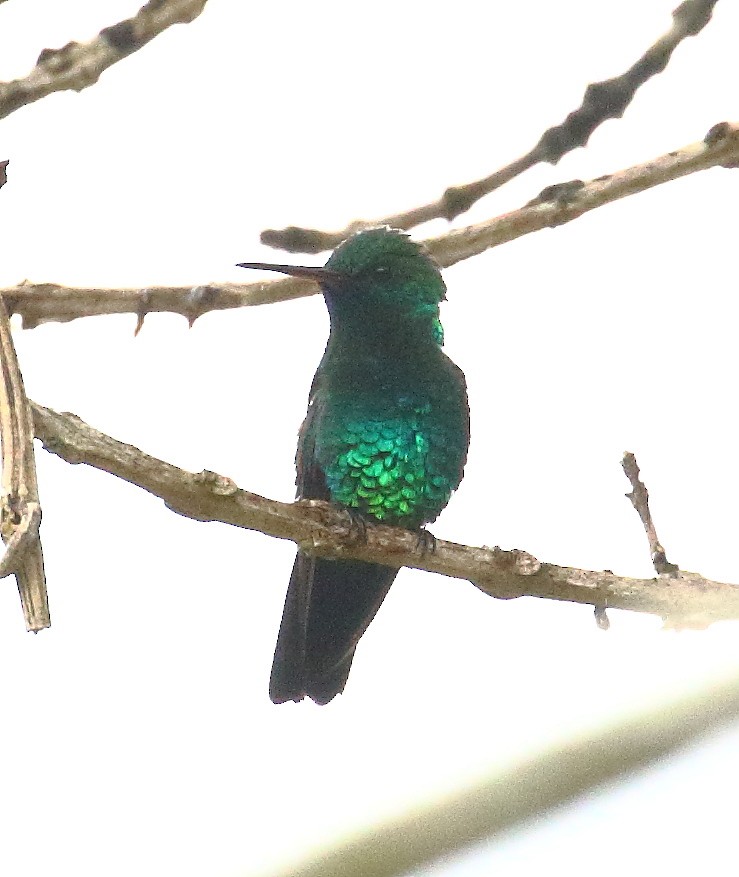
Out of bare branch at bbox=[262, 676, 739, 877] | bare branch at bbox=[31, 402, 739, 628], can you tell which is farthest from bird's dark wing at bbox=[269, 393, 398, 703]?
bare branch at bbox=[262, 676, 739, 877]

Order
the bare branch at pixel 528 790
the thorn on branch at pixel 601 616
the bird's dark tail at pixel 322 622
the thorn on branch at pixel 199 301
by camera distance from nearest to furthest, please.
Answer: the bare branch at pixel 528 790 → the thorn on branch at pixel 601 616 → the thorn on branch at pixel 199 301 → the bird's dark tail at pixel 322 622

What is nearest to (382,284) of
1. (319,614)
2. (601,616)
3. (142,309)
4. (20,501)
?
(319,614)

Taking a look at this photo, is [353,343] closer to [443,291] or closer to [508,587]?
[443,291]

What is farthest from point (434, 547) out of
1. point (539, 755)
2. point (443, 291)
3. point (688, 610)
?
point (539, 755)

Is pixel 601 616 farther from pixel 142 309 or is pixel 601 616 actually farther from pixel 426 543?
pixel 142 309

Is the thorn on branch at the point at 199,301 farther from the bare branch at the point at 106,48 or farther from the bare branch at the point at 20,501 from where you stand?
the bare branch at the point at 20,501

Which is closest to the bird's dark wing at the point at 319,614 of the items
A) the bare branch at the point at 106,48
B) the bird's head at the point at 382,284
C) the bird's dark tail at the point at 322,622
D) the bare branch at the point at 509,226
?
the bird's dark tail at the point at 322,622

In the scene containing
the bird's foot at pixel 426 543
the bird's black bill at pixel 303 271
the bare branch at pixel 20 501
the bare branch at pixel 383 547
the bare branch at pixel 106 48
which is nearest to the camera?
the bare branch at pixel 20 501
